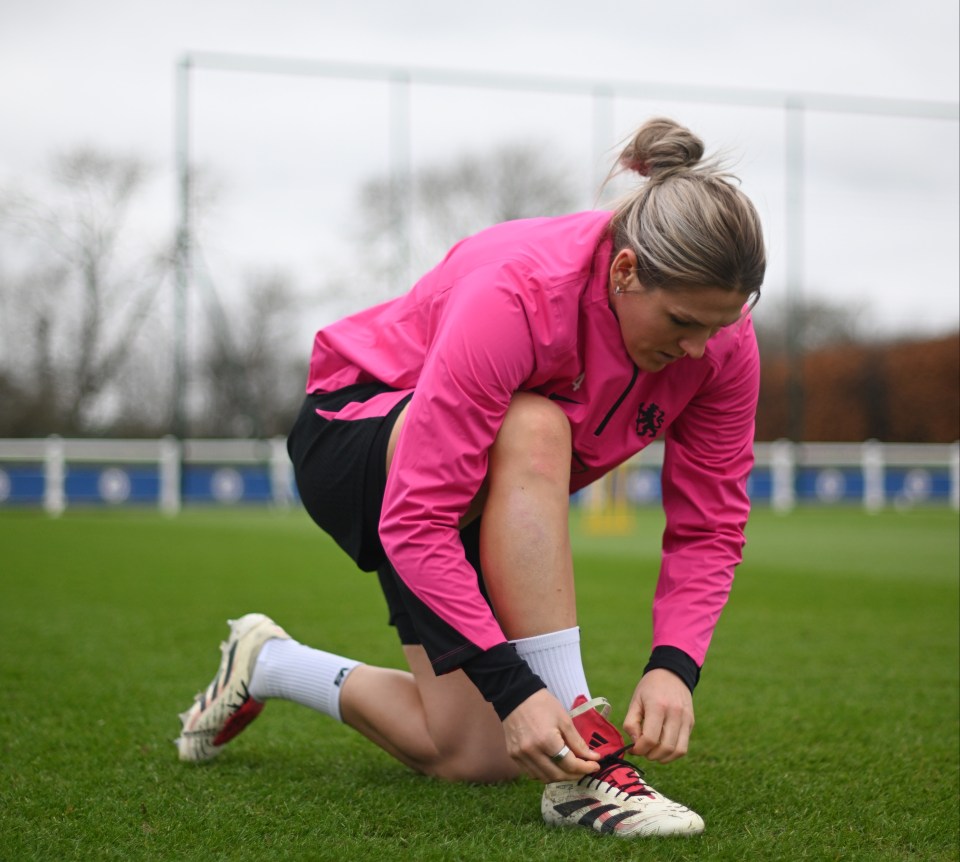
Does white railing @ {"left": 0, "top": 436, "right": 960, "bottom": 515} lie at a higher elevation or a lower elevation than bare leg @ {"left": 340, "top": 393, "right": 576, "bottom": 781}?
lower

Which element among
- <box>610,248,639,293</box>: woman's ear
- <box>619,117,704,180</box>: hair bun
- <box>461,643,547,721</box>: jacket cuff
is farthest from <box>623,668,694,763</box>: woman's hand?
<box>619,117,704,180</box>: hair bun

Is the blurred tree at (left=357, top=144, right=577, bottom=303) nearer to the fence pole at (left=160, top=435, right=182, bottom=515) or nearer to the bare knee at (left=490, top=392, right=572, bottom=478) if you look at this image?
the fence pole at (left=160, top=435, right=182, bottom=515)

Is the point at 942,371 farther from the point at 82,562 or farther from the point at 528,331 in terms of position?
the point at 528,331

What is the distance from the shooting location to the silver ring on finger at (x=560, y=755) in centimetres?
164

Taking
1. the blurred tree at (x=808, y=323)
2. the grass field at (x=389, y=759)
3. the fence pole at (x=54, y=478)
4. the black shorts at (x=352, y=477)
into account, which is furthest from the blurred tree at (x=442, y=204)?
the black shorts at (x=352, y=477)

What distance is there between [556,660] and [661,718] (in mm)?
190

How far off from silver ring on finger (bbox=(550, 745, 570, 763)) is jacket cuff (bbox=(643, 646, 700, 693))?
32cm

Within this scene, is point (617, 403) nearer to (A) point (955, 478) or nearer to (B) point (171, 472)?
(B) point (171, 472)

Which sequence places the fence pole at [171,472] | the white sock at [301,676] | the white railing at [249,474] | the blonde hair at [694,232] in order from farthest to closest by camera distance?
the fence pole at [171,472] → the white railing at [249,474] → the white sock at [301,676] → the blonde hair at [694,232]

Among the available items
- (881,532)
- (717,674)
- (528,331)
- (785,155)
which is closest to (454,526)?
(528,331)

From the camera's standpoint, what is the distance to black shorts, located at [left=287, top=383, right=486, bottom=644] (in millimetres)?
2070

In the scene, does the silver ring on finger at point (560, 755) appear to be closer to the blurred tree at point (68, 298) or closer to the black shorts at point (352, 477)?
the black shorts at point (352, 477)

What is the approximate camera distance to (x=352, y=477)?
2113 mm

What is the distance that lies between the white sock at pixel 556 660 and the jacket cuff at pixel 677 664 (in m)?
0.16
